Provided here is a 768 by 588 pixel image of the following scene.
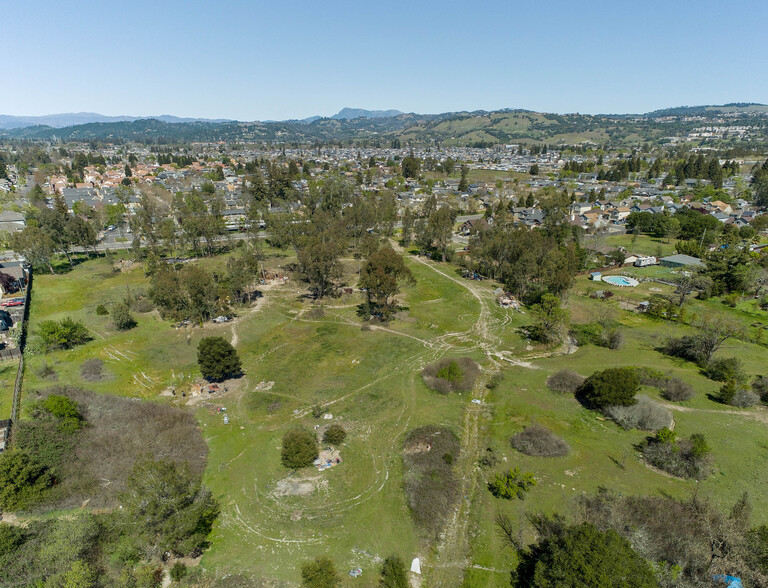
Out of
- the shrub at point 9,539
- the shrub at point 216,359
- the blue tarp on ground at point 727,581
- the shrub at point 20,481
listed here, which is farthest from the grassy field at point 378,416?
the shrub at point 20,481

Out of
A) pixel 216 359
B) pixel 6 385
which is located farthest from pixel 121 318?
pixel 216 359

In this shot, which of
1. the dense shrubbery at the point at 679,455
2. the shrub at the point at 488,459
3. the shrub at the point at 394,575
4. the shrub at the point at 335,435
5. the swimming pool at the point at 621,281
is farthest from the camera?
the swimming pool at the point at 621,281

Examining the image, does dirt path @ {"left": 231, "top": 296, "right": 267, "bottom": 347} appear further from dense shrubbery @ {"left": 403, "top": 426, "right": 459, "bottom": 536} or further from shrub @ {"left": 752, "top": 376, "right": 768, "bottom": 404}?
shrub @ {"left": 752, "top": 376, "right": 768, "bottom": 404}

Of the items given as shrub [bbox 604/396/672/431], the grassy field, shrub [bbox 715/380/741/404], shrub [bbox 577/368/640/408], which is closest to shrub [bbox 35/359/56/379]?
the grassy field

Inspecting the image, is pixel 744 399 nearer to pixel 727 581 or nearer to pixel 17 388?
pixel 727 581

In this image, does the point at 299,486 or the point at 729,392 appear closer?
the point at 299,486

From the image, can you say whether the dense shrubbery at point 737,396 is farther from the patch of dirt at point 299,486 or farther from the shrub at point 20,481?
the shrub at point 20,481

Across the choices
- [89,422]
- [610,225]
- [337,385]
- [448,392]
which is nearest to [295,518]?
[337,385]

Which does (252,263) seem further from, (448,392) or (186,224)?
(448,392)
